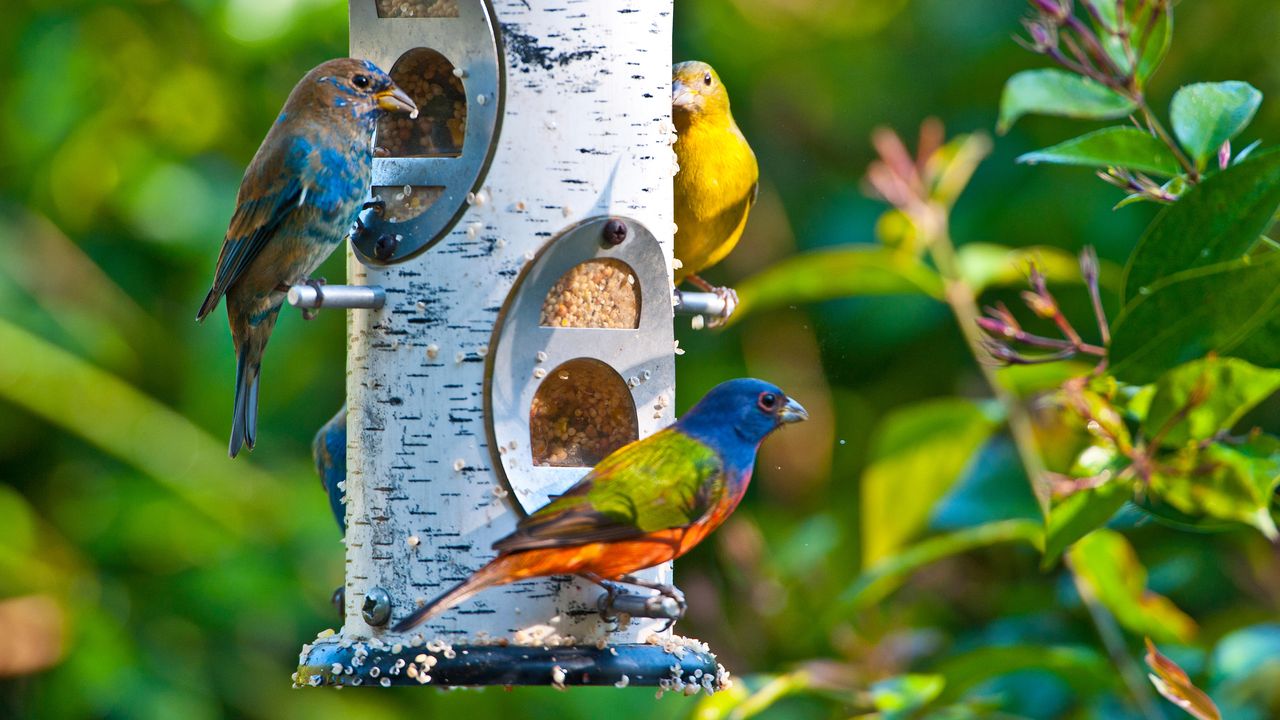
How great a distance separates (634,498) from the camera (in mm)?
→ 2492

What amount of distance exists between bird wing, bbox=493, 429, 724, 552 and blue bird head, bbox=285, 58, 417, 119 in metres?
0.85

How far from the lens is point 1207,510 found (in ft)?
7.80

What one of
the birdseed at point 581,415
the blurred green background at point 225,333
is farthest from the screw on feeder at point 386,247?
the blurred green background at point 225,333

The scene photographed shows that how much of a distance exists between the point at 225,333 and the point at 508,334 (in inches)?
144

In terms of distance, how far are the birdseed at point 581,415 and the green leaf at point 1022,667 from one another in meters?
0.86

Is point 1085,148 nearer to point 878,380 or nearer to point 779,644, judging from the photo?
point 779,644

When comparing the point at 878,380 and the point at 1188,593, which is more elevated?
the point at 878,380

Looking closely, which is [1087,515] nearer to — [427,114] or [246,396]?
[427,114]

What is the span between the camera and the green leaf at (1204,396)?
227cm

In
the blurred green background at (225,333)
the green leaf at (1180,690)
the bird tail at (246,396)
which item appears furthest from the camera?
the blurred green background at (225,333)

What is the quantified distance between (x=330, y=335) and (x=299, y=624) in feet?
4.04

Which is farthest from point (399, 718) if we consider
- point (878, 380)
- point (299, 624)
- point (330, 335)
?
point (878, 380)

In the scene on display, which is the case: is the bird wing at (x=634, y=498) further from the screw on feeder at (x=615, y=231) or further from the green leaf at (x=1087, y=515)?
the green leaf at (x=1087, y=515)

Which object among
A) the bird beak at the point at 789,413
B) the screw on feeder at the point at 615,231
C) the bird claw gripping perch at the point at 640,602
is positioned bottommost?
the bird claw gripping perch at the point at 640,602
